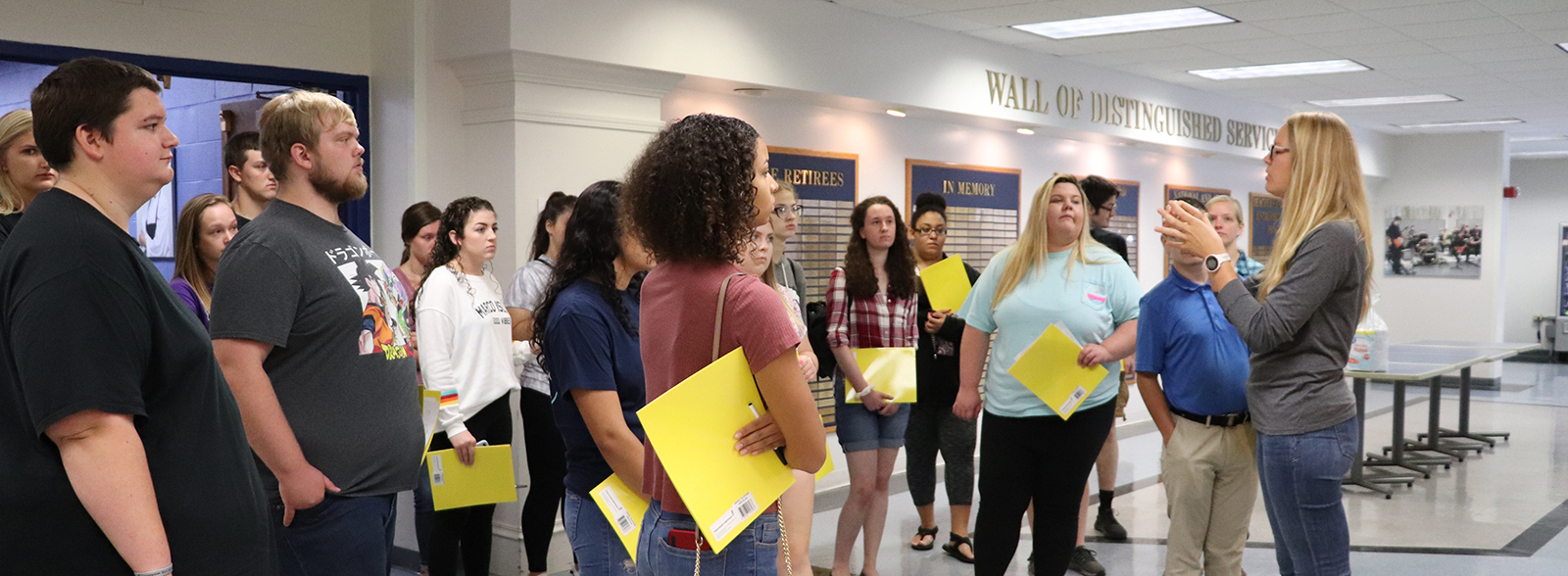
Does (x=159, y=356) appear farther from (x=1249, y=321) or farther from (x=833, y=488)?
(x=833, y=488)

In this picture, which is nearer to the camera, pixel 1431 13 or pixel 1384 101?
pixel 1431 13

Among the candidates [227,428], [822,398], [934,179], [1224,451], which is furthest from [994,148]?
[227,428]

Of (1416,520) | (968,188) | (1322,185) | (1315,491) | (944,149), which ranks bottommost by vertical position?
(1416,520)

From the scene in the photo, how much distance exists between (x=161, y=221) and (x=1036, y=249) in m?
4.34

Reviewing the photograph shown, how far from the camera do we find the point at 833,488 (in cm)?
590

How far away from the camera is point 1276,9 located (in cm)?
612

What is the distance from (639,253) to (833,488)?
3.78m

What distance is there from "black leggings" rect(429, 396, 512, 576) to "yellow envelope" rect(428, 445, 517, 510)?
1.25ft

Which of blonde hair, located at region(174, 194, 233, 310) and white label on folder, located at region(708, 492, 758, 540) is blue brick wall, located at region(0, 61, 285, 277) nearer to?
blonde hair, located at region(174, 194, 233, 310)

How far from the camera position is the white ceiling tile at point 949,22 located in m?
6.24

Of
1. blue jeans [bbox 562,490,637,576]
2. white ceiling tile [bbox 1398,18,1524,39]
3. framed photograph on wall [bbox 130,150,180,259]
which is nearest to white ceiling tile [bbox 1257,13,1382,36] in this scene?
white ceiling tile [bbox 1398,18,1524,39]

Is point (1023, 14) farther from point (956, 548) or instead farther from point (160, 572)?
point (160, 572)

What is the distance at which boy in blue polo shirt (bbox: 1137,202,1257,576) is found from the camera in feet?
10.4

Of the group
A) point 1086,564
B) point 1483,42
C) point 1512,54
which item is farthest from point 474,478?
point 1512,54
